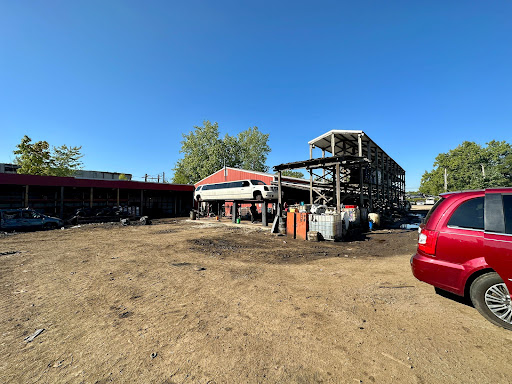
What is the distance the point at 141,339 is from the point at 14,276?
17.7 feet

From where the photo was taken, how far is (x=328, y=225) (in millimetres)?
10875

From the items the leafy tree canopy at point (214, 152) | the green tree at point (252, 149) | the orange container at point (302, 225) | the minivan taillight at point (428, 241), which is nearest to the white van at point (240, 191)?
the orange container at point (302, 225)

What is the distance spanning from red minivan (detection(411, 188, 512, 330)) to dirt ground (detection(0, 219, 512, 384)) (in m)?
0.43

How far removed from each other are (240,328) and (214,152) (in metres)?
41.3

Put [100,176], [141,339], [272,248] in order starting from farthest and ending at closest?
[100,176] → [272,248] → [141,339]

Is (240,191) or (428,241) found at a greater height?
(240,191)

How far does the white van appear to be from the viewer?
16.8 metres

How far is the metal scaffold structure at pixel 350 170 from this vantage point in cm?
1555

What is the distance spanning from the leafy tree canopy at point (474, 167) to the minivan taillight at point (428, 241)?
40.7 metres

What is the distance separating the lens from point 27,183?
1830cm

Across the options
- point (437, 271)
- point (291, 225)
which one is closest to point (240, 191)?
point (291, 225)

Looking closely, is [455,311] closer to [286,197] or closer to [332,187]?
[332,187]

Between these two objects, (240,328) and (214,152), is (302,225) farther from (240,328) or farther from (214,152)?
(214,152)

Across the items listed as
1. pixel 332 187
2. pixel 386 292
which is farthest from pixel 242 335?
pixel 332 187
